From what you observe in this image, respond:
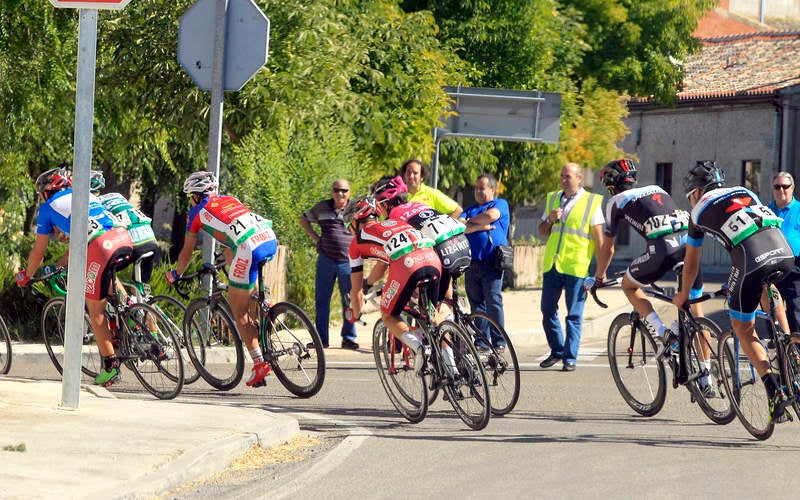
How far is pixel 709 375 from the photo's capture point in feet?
30.9

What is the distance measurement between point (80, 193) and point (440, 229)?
2.51m

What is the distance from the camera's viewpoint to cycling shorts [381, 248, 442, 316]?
929 centimetres

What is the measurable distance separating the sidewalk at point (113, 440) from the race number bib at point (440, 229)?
1641 mm

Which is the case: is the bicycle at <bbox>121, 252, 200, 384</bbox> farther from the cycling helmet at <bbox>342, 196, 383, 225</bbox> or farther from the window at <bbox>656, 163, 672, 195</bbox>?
the window at <bbox>656, 163, 672, 195</bbox>

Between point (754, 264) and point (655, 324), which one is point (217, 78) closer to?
point (655, 324)

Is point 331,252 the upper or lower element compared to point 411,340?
upper

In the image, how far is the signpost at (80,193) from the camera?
9.09m

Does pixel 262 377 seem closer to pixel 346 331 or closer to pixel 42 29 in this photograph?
pixel 346 331

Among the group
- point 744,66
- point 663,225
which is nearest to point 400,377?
point 663,225

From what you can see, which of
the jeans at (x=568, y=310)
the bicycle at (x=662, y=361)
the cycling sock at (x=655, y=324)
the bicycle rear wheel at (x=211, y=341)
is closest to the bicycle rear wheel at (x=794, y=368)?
the bicycle at (x=662, y=361)

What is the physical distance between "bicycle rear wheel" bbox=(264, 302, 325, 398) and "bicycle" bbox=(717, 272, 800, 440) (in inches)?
122

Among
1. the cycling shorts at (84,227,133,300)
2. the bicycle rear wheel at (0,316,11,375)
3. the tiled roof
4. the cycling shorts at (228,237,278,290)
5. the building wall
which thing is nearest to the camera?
the cycling shorts at (228,237,278,290)

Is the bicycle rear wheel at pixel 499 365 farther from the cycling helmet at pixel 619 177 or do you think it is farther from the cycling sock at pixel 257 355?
the cycling sock at pixel 257 355

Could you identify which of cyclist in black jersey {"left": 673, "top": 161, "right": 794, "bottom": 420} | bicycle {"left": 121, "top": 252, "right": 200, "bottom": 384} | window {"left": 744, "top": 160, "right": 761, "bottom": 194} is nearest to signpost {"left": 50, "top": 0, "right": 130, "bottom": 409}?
bicycle {"left": 121, "top": 252, "right": 200, "bottom": 384}
